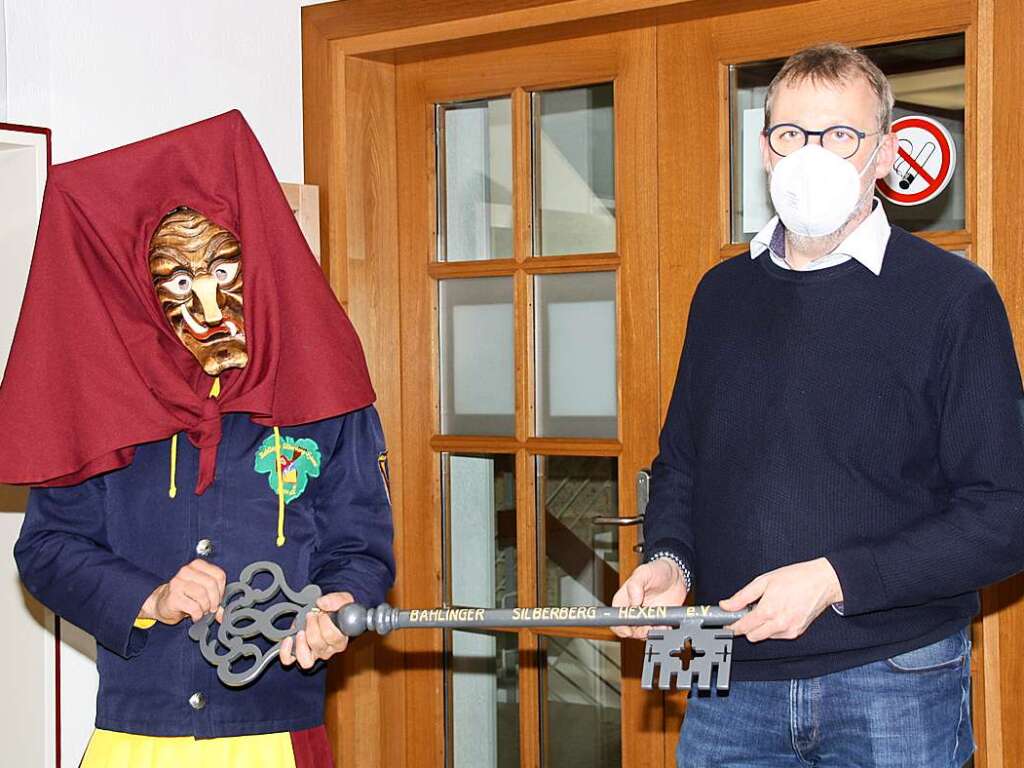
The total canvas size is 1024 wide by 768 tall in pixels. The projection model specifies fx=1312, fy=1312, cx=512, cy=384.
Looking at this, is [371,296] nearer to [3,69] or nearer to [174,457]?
[3,69]

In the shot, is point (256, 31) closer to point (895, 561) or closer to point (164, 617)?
point (164, 617)

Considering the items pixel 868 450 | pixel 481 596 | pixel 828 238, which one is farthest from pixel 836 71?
pixel 481 596

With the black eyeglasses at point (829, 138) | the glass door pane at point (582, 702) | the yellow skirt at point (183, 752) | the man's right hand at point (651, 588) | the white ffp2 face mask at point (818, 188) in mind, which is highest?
the black eyeglasses at point (829, 138)

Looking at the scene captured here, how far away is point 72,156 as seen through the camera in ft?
7.84

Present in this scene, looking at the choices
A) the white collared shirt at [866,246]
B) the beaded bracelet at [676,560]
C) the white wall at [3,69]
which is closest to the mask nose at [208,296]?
the beaded bracelet at [676,560]

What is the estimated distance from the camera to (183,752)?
1.63 metres

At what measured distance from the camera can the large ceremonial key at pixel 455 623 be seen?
1454 mm

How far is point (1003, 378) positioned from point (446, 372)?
5.15ft

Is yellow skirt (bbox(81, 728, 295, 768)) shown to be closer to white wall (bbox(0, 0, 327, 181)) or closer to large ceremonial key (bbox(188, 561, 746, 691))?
large ceremonial key (bbox(188, 561, 746, 691))

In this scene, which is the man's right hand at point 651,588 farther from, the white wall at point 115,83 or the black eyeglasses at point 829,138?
the white wall at point 115,83

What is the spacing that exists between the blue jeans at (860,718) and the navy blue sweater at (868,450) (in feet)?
0.07

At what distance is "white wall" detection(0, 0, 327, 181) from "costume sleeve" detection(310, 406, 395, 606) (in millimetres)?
1009

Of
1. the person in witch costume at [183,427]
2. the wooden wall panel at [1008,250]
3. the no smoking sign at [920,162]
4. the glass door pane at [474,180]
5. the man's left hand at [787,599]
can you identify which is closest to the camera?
the man's left hand at [787,599]

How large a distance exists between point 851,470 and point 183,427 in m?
0.82
